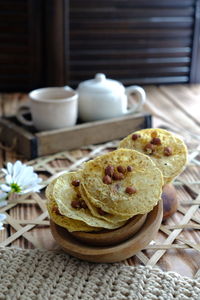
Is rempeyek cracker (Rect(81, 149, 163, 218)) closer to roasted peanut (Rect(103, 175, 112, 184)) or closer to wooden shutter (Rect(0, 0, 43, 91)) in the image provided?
roasted peanut (Rect(103, 175, 112, 184))

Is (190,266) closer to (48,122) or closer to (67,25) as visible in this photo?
(48,122)

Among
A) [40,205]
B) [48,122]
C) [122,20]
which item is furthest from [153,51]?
[40,205]

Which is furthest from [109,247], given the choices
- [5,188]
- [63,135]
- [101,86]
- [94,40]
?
[94,40]

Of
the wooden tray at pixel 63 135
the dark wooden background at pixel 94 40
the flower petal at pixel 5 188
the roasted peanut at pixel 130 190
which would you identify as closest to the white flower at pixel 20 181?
the flower petal at pixel 5 188

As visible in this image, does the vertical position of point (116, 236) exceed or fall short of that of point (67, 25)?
it falls short

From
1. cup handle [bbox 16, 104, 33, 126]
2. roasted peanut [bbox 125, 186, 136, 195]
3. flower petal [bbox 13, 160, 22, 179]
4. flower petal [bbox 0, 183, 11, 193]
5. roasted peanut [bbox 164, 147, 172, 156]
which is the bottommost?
flower petal [bbox 0, 183, 11, 193]

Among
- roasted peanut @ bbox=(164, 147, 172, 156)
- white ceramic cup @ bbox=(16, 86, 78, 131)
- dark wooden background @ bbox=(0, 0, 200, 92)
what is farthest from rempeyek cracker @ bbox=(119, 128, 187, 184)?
dark wooden background @ bbox=(0, 0, 200, 92)
